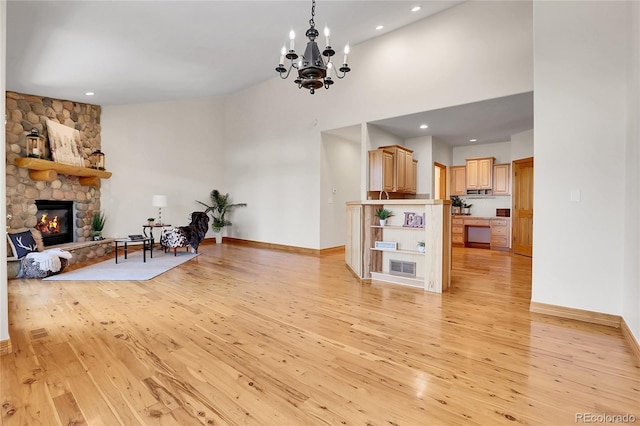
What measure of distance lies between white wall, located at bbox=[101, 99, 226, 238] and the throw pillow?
2045 mm

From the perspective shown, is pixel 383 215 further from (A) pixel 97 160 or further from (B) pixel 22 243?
(A) pixel 97 160

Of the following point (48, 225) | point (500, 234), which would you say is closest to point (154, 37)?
point (48, 225)

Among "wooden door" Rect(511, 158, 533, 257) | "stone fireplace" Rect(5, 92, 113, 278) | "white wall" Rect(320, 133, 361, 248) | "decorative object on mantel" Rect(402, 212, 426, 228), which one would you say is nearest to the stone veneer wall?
"stone fireplace" Rect(5, 92, 113, 278)

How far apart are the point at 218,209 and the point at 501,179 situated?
25.1ft

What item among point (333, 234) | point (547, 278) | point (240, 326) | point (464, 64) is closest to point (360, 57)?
point (464, 64)

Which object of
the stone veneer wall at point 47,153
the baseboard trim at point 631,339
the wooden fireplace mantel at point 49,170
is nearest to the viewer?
the baseboard trim at point 631,339

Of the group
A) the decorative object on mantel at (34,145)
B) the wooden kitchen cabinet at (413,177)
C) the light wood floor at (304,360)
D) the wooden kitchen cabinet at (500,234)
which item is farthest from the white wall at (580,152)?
the decorative object on mantel at (34,145)

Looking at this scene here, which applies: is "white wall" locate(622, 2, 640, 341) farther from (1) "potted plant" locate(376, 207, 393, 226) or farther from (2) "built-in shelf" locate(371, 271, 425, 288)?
(1) "potted plant" locate(376, 207, 393, 226)

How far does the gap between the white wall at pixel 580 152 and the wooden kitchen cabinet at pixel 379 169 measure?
3077mm

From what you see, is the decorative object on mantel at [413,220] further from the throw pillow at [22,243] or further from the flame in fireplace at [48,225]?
the flame in fireplace at [48,225]

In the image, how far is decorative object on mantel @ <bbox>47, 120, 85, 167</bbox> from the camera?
234 inches

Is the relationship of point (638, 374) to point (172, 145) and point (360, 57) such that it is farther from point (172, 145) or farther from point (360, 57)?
point (172, 145)

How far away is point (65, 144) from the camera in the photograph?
20.3 feet

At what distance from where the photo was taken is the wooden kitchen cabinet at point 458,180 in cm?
850
